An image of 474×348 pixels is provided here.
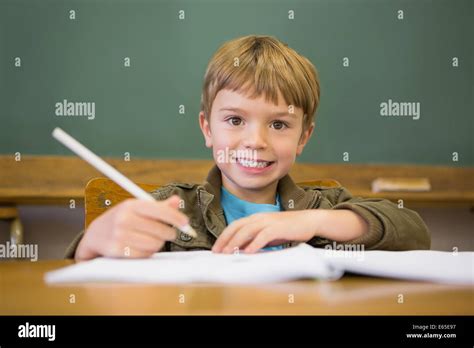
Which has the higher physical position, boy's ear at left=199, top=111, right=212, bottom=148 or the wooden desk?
boy's ear at left=199, top=111, right=212, bottom=148

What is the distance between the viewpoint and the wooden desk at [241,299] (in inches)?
12.0

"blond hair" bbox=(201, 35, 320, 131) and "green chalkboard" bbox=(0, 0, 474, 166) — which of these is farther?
"green chalkboard" bbox=(0, 0, 474, 166)

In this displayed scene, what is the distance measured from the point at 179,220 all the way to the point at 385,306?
0.67ft

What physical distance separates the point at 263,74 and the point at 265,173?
0.48 feet

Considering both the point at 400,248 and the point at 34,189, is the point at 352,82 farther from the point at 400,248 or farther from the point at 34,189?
the point at 400,248

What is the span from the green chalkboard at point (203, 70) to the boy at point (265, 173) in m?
0.76

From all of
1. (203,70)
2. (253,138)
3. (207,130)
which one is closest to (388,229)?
(253,138)

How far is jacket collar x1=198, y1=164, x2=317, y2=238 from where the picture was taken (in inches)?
31.1

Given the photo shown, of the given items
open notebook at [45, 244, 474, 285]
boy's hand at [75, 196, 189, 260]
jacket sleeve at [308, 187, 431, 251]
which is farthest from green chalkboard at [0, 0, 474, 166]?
open notebook at [45, 244, 474, 285]

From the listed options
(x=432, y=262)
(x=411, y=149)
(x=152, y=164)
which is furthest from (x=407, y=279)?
(x=411, y=149)

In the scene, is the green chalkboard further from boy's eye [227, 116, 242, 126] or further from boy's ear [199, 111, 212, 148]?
boy's eye [227, 116, 242, 126]

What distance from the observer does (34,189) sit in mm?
1557

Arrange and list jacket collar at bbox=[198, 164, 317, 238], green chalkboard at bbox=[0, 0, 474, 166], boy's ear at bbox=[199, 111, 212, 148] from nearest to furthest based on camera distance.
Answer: jacket collar at bbox=[198, 164, 317, 238]
boy's ear at bbox=[199, 111, 212, 148]
green chalkboard at bbox=[0, 0, 474, 166]

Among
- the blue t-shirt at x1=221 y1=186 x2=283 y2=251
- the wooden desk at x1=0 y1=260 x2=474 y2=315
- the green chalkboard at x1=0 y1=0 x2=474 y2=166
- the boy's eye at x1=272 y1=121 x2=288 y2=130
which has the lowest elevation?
the wooden desk at x1=0 y1=260 x2=474 y2=315
